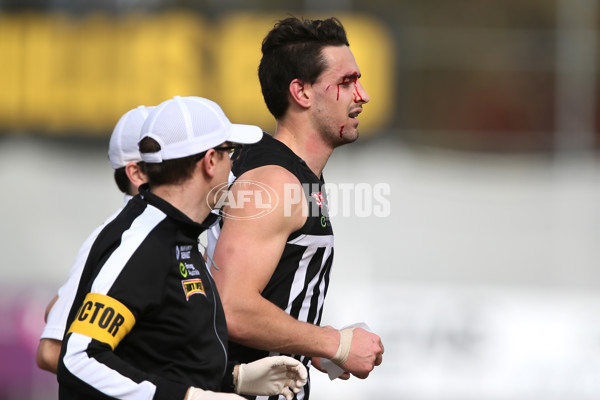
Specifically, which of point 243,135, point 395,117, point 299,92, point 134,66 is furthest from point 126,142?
point 395,117

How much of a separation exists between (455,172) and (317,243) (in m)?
10.2

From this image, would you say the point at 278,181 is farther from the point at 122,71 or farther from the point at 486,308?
the point at 122,71

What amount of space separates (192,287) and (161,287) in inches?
6.0

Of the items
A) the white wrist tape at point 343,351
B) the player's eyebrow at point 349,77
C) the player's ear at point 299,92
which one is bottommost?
the white wrist tape at point 343,351

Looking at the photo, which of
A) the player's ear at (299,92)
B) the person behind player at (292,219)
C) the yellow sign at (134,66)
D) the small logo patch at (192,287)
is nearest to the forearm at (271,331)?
the person behind player at (292,219)

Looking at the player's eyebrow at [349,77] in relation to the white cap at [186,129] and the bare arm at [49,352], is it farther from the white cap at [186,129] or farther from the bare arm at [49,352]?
the bare arm at [49,352]

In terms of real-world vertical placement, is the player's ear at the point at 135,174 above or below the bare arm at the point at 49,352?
above

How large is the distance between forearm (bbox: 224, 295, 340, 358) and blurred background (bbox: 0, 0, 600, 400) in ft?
25.7

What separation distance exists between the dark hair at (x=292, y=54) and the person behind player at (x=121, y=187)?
1.82 ft

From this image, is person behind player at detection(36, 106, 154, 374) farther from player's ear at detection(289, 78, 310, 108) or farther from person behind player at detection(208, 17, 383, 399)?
player's ear at detection(289, 78, 310, 108)

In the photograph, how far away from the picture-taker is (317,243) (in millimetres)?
3342

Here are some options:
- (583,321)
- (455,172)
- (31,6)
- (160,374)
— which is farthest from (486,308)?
(31,6)

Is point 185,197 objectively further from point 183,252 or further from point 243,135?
point 243,135

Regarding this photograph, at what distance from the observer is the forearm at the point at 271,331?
10.1 feet
